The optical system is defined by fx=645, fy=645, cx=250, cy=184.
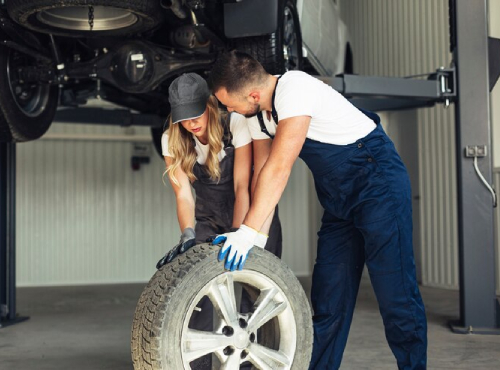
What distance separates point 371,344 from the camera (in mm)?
3924

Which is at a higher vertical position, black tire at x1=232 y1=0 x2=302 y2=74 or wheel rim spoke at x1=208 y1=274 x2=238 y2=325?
black tire at x1=232 y1=0 x2=302 y2=74

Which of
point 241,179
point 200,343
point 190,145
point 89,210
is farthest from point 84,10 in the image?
point 89,210

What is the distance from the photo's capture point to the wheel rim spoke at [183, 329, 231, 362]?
1953 mm

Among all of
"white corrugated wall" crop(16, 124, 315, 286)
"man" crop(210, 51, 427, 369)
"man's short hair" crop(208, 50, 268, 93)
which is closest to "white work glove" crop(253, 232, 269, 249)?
"man" crop(210, 51, 427, 369)

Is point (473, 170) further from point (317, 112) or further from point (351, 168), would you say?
point (317, 112)

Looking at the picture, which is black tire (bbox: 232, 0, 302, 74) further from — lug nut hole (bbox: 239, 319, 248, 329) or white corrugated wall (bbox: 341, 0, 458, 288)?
white corrugated wall (bbox: 341, 0, 458, 288)

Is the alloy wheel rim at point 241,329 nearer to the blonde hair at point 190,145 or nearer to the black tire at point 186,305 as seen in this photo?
the black tire at point 186,305

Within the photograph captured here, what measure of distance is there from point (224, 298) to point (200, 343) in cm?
16

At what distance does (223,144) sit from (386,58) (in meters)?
5.58

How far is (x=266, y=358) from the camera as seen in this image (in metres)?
2.09

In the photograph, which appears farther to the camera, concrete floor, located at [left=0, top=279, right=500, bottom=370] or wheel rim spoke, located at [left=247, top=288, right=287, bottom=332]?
concrete floor, located at [left=0, top=279, right=500, bottom=370]

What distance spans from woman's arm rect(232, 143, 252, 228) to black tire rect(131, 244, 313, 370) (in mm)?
451

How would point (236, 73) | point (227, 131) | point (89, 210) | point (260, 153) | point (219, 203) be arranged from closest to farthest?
point (236, 73), point (260, 153), point (227, 131), point (219, 203), point (89, 210)

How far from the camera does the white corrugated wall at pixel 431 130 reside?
6.89m
